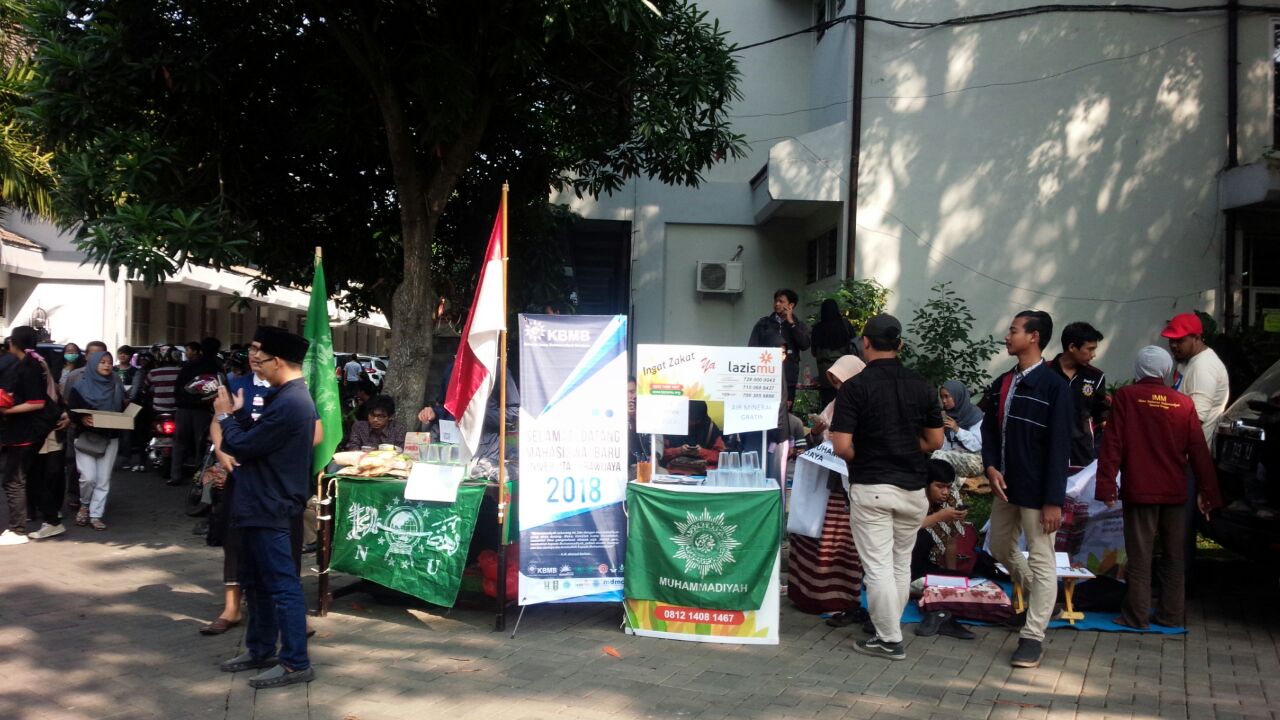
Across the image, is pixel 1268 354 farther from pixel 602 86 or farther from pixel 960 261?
pixel 602 86

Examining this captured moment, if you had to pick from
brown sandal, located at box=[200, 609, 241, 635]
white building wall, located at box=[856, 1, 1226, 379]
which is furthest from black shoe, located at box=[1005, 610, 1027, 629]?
white building wall, located at box=[856, 1, 1226, 379]

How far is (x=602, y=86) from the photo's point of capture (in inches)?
449

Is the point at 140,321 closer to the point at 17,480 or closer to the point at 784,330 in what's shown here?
the point at 17,480

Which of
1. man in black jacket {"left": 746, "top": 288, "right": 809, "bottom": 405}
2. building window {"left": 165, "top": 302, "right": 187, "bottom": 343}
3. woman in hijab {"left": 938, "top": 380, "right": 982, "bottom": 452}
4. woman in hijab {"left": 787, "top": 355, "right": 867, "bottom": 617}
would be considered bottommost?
woman in hijab {"left": 787, "top": 355, "right": 867, "bottom": 617}

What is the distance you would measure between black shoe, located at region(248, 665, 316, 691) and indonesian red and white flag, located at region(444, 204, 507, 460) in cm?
188

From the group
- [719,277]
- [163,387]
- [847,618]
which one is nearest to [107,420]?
[163,387]

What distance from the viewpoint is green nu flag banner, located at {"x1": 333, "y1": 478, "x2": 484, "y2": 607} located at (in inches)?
260

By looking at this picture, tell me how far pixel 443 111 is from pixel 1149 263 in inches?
362

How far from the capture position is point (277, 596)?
17.6 ft

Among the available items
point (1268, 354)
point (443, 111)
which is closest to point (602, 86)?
point (443, 111)

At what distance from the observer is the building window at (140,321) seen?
27.8 m

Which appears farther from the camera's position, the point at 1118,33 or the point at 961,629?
the point at 1118,33

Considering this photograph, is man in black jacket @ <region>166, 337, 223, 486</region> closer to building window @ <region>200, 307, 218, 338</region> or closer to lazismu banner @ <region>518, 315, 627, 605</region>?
lazismu banner @ <region>518, 315, 627, 605</region>

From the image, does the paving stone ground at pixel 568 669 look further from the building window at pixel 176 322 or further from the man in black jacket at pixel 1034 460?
the building window at pixel 176 322
